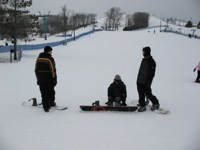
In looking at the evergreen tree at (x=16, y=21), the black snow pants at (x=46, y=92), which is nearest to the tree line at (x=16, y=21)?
the evergreen tree at (x=16, y=21)

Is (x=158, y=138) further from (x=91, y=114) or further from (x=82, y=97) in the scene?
(x=82, y=97)

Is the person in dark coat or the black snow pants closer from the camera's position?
the black snow pants

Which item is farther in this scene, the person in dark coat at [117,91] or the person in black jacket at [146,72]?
the person in dark coat at [117,91]

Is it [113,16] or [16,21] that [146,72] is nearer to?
[16,21]

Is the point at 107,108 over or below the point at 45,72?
below

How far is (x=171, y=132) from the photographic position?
599 centimetres

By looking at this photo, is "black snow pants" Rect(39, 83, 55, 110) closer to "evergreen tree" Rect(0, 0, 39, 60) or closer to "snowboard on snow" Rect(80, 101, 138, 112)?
"snowboard on snow" Rect(80, 101, 138, 112)

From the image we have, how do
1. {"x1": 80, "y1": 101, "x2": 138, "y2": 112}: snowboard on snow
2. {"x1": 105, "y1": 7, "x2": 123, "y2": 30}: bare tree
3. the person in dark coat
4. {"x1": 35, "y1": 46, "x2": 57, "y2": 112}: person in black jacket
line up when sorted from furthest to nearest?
{"x1": 105, "y1": 7, "x2": 123, "y2": 30}: bare tree < the person in dark coat < {"x1": 80, "y1": 101, "x2": 138, "y2": 112}: snowboard on snow < {"x1": 35, "y1": 46, "x2": 57, "y2": 112}: person in black jacket

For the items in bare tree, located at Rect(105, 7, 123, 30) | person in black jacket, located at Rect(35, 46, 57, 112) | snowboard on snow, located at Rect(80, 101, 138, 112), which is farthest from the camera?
bare tree, located at Rect(105, 7, 123, 30)

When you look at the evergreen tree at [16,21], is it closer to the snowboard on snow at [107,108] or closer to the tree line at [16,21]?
the tree line at [16,21]

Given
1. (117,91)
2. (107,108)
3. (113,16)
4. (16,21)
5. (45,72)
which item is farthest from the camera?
(113,16)

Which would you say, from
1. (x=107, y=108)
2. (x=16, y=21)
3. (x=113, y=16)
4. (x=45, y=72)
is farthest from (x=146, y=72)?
Result: (x=113, y=16)

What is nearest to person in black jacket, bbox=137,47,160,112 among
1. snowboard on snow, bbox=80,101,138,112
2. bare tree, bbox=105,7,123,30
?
snowboard on snow, bbox=80,101,138,112

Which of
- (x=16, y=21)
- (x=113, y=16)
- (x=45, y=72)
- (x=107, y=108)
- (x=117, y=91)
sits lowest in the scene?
(x=107, y=108)
